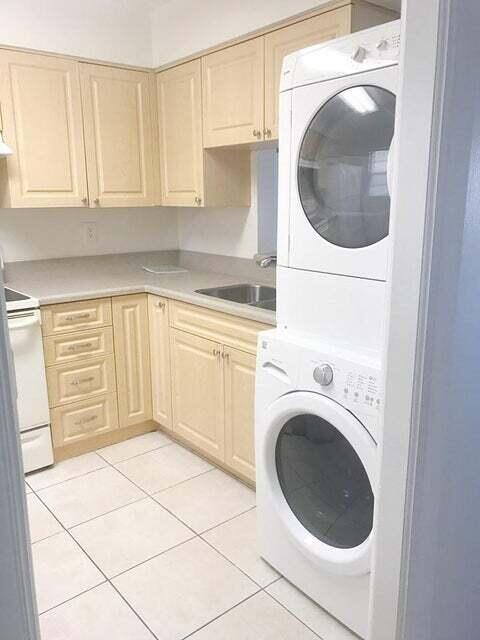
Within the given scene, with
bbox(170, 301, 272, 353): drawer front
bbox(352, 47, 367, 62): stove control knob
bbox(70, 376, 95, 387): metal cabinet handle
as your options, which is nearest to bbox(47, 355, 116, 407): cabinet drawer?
bbox(70, 376, 95, 387): metal cabinet handle

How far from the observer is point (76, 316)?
2.58 m

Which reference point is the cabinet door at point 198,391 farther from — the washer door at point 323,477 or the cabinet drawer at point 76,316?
the washer door at point 323,477

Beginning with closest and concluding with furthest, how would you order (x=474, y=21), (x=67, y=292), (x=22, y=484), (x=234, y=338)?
1. (x=22, y=484)
2. (x=474, y=21)
3. (x=234, y=338)
4. (x=67, y=292)

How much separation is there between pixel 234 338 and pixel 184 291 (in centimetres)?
47

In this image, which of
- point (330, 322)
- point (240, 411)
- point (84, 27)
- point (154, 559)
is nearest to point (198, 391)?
point (240, 411)

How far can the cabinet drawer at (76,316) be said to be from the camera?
2.51 m

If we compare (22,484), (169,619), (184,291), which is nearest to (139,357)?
(184,291)

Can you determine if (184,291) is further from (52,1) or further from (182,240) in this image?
(52,1)

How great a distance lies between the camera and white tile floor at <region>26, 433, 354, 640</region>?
1686 mm

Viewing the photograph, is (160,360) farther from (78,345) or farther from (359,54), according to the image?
(359,54)

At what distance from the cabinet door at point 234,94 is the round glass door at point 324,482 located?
1.38 metres

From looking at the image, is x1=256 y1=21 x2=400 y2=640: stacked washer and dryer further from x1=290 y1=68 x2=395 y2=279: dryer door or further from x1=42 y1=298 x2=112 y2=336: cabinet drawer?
x1=42 y1=298 x2=112 y2=336: cabinet drawer

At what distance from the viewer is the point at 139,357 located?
9.39 feet

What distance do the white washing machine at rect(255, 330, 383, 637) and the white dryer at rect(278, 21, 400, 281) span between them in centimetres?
30
